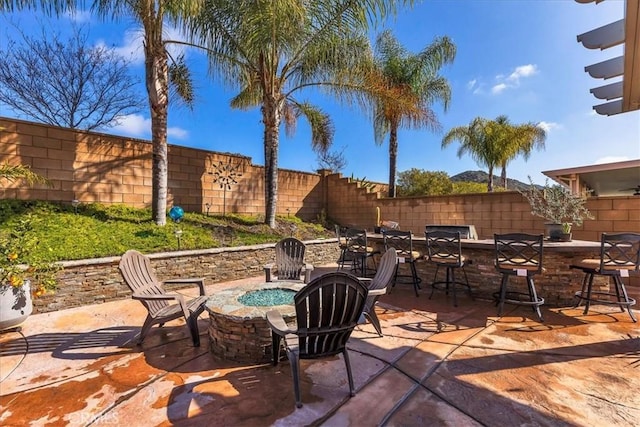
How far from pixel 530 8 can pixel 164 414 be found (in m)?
9.26

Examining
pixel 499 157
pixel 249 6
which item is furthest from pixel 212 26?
pixel 499 157

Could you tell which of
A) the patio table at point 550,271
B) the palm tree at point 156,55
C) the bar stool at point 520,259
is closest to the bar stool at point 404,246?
the patio table at point 550,271

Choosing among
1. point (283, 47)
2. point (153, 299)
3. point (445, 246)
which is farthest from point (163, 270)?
point (283, 47)

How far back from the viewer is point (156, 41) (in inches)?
285

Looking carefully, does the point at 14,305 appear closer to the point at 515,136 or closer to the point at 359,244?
the point at 359,244

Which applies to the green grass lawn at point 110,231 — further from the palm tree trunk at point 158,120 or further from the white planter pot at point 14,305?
the white planter pot at point 14,305

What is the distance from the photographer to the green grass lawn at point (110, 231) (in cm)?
583

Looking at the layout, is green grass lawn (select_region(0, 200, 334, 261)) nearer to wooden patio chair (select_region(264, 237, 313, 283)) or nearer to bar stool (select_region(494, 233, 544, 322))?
wooden patio chair (select_region(264, 237, 313, 283))

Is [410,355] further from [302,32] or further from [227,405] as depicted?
[302,32]

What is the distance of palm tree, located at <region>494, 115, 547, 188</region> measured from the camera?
14953 mm

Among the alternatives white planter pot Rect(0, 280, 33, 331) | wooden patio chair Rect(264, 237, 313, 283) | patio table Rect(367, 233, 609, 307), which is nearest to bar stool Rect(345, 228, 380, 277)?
wooden patio chair Rect(264, 237, 313, 283)

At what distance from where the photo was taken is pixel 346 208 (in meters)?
13.0

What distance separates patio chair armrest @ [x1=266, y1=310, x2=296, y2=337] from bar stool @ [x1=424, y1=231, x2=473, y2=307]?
3506 mm

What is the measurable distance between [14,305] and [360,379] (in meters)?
4.53
